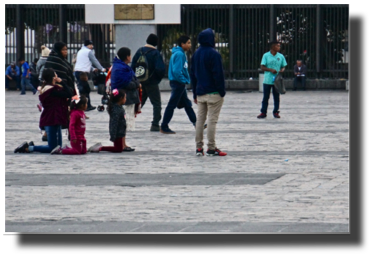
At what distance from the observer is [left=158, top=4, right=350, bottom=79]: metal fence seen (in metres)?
28.1

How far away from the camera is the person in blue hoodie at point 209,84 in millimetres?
10289

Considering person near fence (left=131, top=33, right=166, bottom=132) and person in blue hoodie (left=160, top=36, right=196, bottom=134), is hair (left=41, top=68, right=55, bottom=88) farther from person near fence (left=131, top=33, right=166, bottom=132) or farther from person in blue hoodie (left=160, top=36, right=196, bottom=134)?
person near fence (left=131, top=33, right=166, bottom=132)

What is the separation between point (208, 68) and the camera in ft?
34.0

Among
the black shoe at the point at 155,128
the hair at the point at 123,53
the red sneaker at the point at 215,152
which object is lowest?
the red sneaker at the point at 215,152

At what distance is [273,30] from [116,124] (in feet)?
58.8

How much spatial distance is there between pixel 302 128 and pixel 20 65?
16.3 metres

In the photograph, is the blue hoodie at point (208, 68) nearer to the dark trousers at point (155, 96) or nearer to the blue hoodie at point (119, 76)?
the blue hoodie at point (119, 76)

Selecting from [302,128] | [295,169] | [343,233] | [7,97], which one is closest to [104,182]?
[295,169]

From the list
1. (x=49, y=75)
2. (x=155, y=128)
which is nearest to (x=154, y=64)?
(x=155, y=128)

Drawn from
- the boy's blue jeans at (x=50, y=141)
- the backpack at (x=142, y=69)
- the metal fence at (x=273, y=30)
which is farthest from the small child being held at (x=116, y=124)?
the metal fence at (x=273, y=30)

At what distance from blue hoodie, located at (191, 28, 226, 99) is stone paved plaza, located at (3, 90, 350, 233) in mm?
911

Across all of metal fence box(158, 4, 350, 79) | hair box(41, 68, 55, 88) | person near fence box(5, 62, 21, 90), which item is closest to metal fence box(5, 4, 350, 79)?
metal fence box(158, 4, 350, 79)
